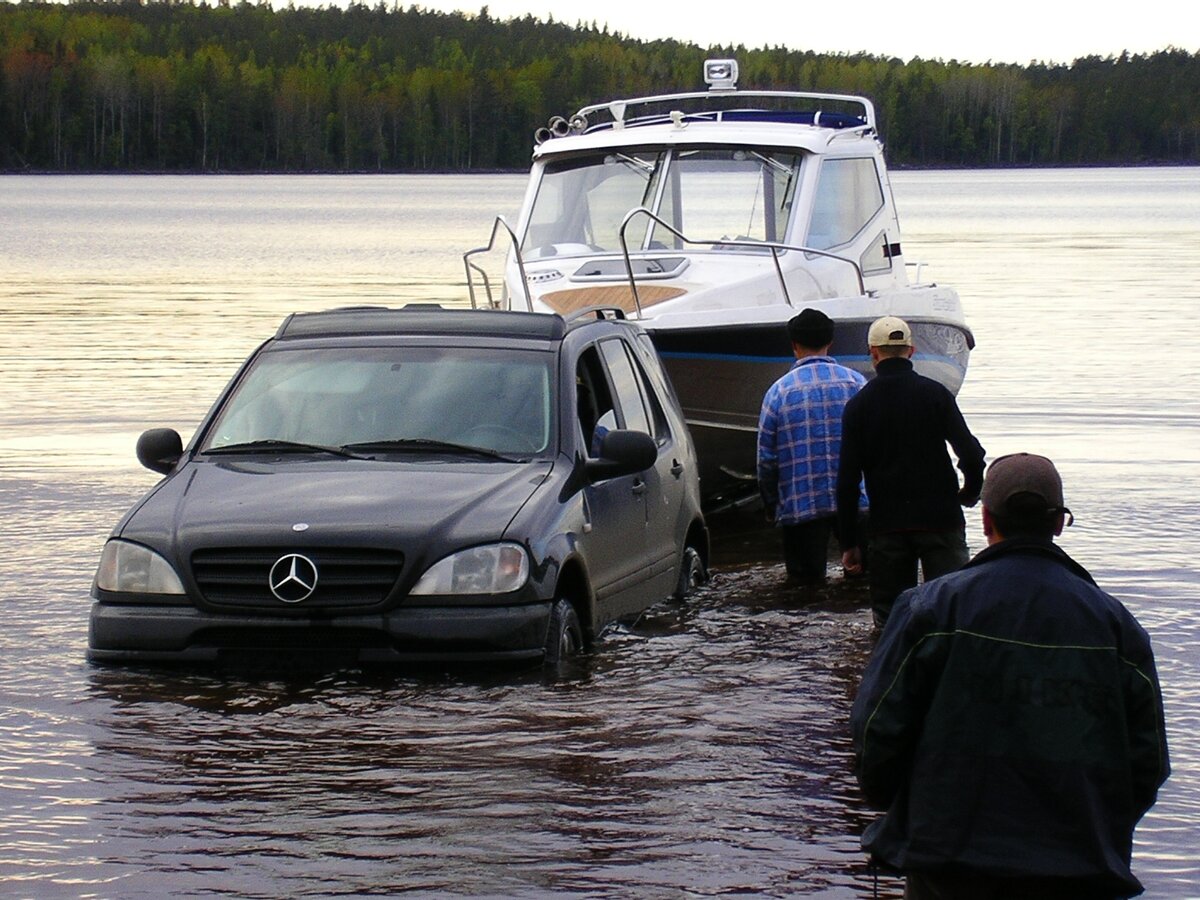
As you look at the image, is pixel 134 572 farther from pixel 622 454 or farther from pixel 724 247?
pixel 724 247

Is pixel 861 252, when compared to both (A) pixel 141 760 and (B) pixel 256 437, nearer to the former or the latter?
(B) pixel 256 437

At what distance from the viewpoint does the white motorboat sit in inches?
572

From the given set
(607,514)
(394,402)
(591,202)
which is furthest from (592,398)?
(591,202)

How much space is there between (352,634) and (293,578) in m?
0.32

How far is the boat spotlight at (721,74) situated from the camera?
726 inches

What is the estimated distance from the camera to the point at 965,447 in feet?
29.5

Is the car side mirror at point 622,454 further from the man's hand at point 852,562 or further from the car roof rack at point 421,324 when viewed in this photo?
the man's hand at point 852,562

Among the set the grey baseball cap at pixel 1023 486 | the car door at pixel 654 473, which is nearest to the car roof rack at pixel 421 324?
the car door at pixel 654 473

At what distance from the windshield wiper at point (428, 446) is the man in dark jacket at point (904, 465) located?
152 centimetres

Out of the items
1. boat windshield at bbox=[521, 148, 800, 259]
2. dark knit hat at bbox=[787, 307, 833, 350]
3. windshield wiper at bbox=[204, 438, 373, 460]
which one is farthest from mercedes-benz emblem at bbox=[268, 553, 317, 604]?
boat windshield at bbox=[521, 148, 800, 259]

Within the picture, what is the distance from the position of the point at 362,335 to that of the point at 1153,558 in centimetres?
581

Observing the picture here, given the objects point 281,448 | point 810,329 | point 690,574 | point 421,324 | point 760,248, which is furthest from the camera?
point 760,248

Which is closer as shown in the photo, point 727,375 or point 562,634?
point 562,634

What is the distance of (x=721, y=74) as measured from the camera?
18.6 m
